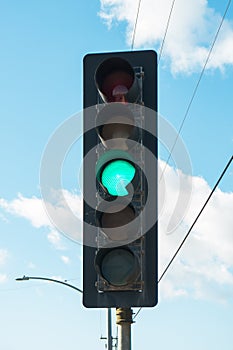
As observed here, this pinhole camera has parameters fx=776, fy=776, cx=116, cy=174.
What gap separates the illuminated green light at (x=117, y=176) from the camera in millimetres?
3910

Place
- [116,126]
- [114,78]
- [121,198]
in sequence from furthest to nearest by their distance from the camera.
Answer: [114,78] < [116,126] < [121,198]

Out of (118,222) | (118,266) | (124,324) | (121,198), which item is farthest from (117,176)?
(124,324)

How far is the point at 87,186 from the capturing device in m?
4.02

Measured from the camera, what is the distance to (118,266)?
12.8 feet

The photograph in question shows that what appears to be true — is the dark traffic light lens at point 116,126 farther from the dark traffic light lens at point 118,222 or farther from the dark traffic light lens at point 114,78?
the dark traffic light lens at point 118,222

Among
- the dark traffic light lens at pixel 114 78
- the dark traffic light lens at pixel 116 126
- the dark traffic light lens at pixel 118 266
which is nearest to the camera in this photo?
the dark traffic light lens at pixel 118 266

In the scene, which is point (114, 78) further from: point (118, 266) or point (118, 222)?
point (118, 266)

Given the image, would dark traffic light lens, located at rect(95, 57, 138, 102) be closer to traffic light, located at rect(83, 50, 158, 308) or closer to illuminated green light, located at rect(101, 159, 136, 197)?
traffic light, located at rect(83, 50, 158, 308)

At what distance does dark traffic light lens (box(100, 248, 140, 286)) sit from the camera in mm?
3861

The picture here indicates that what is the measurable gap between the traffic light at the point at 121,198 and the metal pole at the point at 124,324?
7 centimetres

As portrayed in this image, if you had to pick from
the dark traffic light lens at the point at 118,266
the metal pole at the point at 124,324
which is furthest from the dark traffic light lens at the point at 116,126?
the metal pole at the point at 124,324

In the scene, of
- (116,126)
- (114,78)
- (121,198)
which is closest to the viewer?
(121,198)

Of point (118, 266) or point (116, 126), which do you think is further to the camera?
point (116, 126)

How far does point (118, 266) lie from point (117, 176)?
46 cm
